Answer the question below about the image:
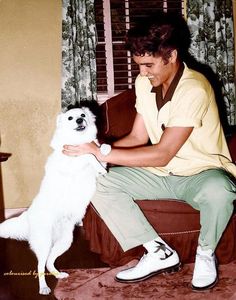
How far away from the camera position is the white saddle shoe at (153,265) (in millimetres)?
2143

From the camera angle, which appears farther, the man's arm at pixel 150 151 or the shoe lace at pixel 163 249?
the shoe lace at pixel 163 249

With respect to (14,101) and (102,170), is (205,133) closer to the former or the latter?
(102,170)

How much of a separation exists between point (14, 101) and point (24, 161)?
632mm

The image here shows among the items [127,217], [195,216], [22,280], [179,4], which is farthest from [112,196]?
[179,4]

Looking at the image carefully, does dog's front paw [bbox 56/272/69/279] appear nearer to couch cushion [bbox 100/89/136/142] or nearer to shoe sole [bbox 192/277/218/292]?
shoe sole [bbox 192/277/218/292]

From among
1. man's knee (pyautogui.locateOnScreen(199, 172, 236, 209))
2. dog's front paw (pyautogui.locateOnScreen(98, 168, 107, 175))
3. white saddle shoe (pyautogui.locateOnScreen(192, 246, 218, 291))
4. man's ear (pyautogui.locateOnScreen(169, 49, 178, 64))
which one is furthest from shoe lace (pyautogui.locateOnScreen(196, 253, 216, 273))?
man's ear (pyautogui.locateOnScreen(169, 49, 178, 64))

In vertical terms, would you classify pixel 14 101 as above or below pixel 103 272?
above

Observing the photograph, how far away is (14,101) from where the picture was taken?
364 centimetres

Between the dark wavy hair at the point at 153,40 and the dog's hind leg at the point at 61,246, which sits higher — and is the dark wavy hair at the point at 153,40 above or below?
above

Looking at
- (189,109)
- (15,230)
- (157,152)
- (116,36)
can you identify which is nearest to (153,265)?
(157,152)

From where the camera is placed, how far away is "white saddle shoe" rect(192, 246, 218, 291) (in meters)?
2.02

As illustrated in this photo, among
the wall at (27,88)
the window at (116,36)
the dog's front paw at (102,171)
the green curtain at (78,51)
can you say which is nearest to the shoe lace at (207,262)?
the dog's front paw at (102,171)

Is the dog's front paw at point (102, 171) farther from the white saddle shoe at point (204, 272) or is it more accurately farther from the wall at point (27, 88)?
the wall at point (27, 88)

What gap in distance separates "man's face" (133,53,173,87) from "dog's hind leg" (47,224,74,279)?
1.04m
